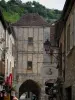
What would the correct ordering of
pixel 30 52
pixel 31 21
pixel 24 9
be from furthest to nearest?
1. pixel 24 9
2. pixel 31 21
3. pixel 30 52

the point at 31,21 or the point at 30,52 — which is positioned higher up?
the point at 31,21

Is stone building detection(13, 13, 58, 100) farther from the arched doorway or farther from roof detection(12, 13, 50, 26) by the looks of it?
the arched doorway

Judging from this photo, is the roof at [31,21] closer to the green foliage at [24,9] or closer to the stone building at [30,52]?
the stone building at [30,52]

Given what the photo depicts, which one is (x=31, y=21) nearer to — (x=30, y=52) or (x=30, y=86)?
(x=30, y=52)

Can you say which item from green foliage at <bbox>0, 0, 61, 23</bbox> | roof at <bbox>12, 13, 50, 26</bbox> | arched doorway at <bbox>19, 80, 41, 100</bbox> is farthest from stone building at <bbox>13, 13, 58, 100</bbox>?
green foliage at <bbox>0, 0, 61, 23</bbox>

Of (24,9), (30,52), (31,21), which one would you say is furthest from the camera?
(24,9)

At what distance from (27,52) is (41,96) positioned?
6026 millimetres

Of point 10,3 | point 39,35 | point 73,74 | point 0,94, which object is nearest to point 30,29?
point 39,35

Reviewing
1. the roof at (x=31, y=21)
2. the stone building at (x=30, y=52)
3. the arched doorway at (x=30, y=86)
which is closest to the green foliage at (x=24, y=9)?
the arched doorway at (x=30, y=86)

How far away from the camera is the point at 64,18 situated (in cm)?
2131

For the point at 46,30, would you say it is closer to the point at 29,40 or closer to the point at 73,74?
the point at 29,40

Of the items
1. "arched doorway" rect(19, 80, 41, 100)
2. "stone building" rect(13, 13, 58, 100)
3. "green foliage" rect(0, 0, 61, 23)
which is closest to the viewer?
"stone building" rect(13, 13, 58, 100)

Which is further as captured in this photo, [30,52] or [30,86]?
[30,86]

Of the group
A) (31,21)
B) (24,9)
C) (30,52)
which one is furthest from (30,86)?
(24,9)
